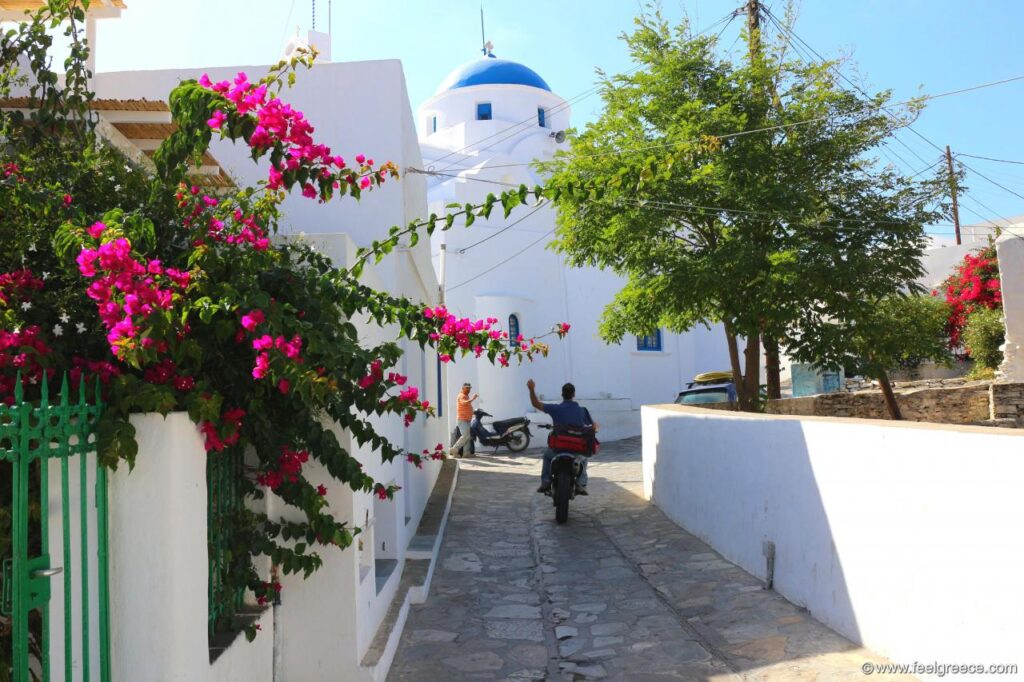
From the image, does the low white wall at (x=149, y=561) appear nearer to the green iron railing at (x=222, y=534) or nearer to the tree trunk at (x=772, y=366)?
the green iron railing at (x=222, y=534)

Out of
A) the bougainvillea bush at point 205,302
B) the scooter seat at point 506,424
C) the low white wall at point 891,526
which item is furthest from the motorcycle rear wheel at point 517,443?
the bougainvillea bush at point 205,302

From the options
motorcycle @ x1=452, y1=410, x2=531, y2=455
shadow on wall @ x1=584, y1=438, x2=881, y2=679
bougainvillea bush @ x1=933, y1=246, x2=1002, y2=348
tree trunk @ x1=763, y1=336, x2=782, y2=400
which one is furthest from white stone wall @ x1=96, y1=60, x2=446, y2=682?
bougainvillea bush @ x1=933, y1=246, x2=1002, y2=348

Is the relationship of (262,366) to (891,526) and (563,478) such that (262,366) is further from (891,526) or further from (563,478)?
(563,478)

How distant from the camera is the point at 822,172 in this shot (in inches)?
425

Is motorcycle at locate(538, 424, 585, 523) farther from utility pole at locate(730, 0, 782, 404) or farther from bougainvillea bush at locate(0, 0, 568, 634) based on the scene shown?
bougainvillea bush at locate(0, 0, 568, 634)

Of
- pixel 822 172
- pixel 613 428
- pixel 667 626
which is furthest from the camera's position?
pixel 613 428

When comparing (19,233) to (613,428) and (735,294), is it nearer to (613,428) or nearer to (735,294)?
(735,294)

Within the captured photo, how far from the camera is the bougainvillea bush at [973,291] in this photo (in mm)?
20141

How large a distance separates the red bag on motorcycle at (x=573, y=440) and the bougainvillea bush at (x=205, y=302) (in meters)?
4.96

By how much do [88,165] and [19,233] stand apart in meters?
0.59

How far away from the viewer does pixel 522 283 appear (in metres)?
24.0

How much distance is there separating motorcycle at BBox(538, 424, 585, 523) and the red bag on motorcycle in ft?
0.22

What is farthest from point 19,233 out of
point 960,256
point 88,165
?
point 960,256

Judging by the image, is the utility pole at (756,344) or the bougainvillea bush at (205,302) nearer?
the bougainvillea bush at (205,302)
